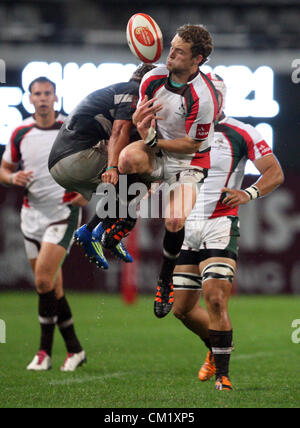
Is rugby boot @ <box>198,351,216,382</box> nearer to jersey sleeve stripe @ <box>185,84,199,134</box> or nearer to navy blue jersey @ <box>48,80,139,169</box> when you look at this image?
navy blue jersey @ <box>48,80,139,169</box>

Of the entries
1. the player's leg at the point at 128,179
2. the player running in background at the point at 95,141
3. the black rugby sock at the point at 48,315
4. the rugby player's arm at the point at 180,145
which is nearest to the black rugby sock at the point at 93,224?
the player running in background at the point at 95,141

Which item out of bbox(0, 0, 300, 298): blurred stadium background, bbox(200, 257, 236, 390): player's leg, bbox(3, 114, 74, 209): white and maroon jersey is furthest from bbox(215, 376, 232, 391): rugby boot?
bbox(0, 0, 300, 298): blurred stadium background


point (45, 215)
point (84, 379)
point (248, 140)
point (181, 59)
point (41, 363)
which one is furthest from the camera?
point (45, 215)

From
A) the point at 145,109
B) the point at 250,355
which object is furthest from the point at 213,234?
the point at 250,355

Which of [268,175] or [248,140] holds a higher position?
[248,140]

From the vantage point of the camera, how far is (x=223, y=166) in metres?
7.50

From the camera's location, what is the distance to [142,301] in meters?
16.2

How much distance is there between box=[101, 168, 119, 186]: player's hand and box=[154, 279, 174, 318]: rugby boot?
34.2 inches

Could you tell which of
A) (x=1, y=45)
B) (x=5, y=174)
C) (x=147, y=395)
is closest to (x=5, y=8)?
(x=1, y=45)

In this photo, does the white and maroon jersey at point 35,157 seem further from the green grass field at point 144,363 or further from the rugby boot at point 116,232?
the rugby boot at point 116,232

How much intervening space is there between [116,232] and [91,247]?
30 centimetres

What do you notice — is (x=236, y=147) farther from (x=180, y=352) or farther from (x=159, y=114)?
(x=180, y=352)

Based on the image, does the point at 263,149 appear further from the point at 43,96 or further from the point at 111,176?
the point at 43,96

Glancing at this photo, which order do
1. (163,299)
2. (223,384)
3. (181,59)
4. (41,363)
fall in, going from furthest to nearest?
(41,363), (223,384), (163,299), (181,59)
